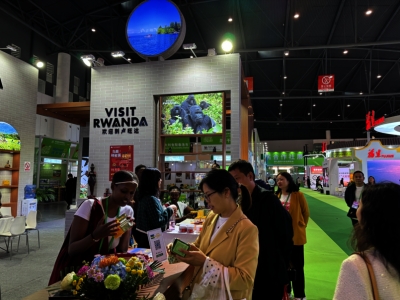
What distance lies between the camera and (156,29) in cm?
585

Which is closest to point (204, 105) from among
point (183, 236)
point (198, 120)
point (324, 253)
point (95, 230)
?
point (198, 120)

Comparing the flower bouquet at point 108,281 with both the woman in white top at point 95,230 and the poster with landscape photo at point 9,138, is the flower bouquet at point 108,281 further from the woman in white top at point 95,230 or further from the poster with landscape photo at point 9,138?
the poster with landscape photo at point 9,138

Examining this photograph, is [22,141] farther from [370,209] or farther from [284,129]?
[284,129]

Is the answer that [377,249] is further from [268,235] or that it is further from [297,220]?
[297,220]

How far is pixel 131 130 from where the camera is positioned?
6.34 meters

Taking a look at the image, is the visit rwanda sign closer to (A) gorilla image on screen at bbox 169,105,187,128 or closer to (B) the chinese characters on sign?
(A) gorilla image on screen at bbox 169,105,187,128

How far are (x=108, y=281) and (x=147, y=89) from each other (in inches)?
221

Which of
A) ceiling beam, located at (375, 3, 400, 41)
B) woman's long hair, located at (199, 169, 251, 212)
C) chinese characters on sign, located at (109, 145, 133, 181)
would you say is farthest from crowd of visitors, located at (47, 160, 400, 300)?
ceiling beam, located at (375, 3, 400, 41)

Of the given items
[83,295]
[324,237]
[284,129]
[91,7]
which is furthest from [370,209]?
[284,129]

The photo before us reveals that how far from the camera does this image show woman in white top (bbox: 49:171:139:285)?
1.66m

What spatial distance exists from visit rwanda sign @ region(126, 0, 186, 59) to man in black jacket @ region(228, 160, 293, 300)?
169 inches

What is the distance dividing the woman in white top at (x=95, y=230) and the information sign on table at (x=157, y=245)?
0.63ft

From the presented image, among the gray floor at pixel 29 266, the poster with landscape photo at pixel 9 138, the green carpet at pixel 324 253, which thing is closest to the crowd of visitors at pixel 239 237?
the green carpet at pixel 324 253

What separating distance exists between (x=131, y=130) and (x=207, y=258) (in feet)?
17.5
